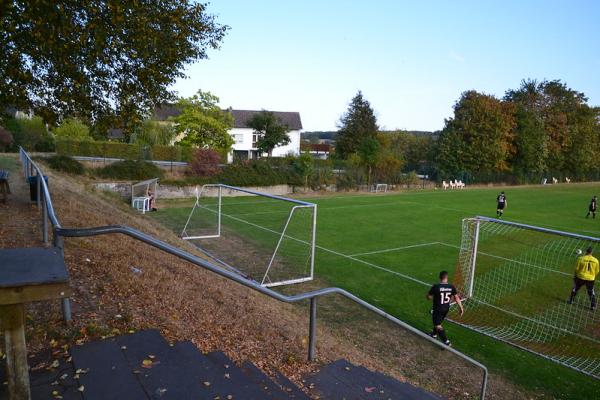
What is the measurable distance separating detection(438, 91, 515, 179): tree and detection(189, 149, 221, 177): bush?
34624 millimetres

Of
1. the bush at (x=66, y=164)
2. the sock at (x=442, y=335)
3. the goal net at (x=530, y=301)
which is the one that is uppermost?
the bush at (x=66, y=164)

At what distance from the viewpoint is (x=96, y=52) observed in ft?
25.2

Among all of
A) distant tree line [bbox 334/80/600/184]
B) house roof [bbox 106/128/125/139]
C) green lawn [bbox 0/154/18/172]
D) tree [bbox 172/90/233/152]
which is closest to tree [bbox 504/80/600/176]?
distant tree line [bbox 334/80/600/184]

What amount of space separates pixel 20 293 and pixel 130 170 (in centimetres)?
3279

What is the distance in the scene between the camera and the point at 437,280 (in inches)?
554

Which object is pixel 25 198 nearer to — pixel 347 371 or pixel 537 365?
pixel 347 371

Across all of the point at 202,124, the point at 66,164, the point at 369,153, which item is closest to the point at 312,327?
the point at 66,164

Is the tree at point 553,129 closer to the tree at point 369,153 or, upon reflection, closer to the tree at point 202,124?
the tree at point 369,153

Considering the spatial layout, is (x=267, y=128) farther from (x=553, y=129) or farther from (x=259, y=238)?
(x=553, y=129)

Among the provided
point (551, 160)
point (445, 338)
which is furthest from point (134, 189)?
point (551, 160)

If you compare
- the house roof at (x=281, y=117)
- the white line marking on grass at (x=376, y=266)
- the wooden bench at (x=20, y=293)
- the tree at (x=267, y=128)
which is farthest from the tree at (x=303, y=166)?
the house roof at (x=281, y=117)

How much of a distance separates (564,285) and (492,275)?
7.05 ft

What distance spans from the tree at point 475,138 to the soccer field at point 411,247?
64.1ft

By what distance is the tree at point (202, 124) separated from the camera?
1982 inches
